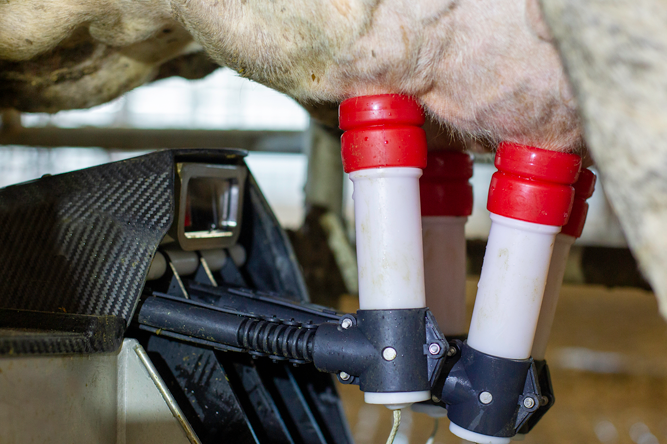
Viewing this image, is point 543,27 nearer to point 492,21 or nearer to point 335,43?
point 492,21

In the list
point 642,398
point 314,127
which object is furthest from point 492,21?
point 642,398

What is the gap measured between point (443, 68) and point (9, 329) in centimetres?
46

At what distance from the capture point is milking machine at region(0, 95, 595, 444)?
49cm

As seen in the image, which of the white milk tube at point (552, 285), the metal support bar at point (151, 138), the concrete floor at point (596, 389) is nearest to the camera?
the white milk tube at point (552, 285)

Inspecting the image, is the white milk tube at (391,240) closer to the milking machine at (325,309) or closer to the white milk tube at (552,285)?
the milking machine at (325,309)

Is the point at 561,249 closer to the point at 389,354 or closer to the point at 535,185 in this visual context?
the point at 535,185

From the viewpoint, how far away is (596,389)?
5.17ft

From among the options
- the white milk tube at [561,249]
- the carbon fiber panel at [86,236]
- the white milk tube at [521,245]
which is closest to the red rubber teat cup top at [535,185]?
the white milk tube at [521,245]

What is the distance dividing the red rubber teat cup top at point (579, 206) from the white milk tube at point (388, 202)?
0.20 meters

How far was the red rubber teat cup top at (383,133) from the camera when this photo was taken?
1.63 ft

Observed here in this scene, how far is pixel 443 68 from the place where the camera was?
1.64 feet

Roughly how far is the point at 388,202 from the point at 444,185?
0.19 m

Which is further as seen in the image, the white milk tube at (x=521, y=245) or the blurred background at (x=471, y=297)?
the blurred background at (x=471, y=297)

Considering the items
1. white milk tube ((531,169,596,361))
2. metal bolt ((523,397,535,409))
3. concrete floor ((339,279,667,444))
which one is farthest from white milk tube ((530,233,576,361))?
concrete floor ((339,279,667,444))
